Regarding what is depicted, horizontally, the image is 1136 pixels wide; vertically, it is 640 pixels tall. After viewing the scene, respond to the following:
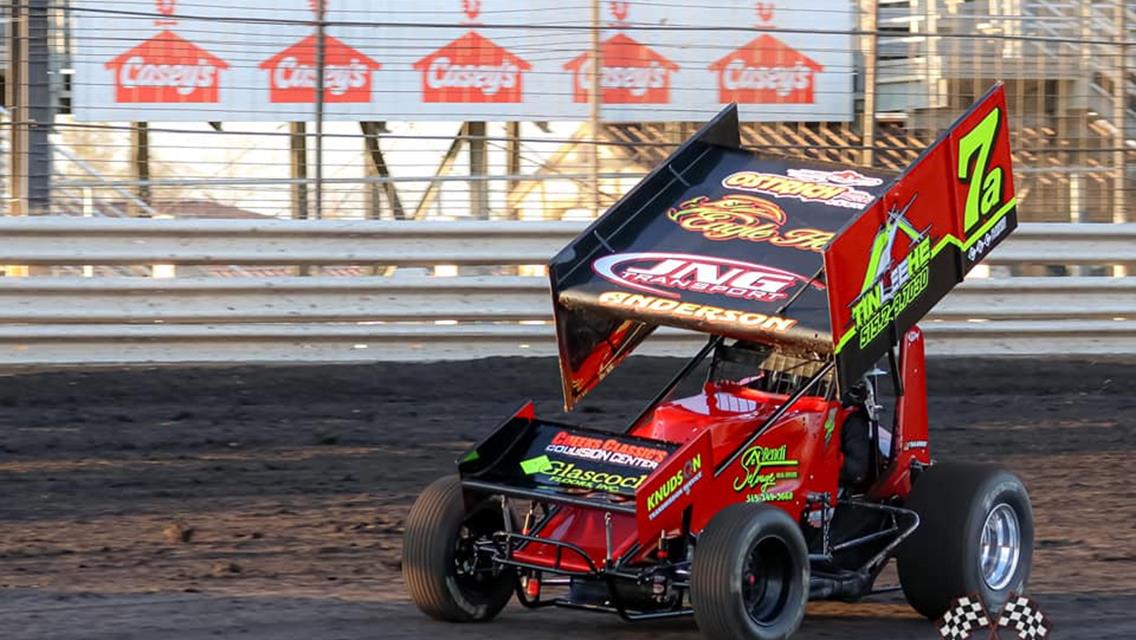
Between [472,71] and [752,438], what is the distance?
6.17 m

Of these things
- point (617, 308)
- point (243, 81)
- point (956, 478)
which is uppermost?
point (243, 81)

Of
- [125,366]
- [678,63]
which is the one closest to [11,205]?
[125,366]

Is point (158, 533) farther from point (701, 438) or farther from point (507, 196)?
point (507, 196)

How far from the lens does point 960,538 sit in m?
6.37

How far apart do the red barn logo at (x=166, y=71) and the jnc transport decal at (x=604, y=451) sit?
19.8 feet

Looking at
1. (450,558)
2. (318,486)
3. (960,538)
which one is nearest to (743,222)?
(960,538)

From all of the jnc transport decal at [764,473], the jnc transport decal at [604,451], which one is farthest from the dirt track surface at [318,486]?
the jnc transport decal at [604,451]

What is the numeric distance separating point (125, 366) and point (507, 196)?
2927mm

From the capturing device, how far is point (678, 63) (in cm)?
1188

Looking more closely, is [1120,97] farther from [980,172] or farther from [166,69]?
[166,69]

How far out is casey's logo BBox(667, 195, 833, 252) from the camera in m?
6.47

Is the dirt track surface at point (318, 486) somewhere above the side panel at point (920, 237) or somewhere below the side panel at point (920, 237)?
below

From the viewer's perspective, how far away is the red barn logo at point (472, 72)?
1169 cm

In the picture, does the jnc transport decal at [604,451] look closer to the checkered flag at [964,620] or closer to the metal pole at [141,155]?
the checkered flag at [964,620]
